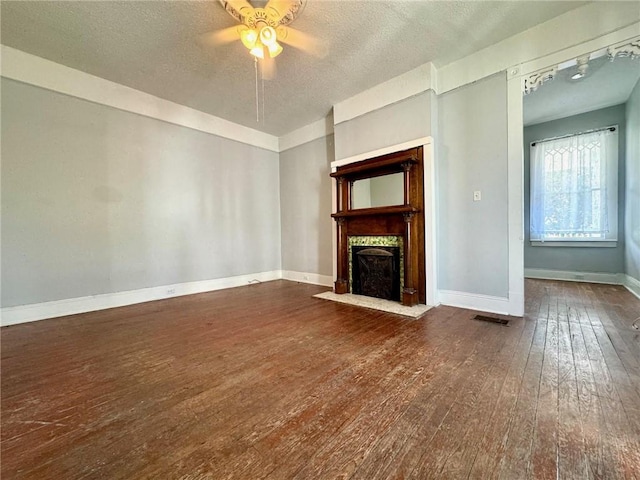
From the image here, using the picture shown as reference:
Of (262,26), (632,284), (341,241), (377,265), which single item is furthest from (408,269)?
(632,284)

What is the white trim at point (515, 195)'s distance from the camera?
2752mm

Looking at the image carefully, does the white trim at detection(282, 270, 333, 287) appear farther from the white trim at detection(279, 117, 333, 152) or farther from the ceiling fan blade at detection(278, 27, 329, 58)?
the ceiling fan blade at detection(278, 27, 329, 58)

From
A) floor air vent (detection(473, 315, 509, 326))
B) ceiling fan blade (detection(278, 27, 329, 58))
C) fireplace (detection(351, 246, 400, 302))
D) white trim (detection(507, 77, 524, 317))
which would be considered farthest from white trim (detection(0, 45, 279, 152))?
floor air vent (detection(473, 315, 509, 326))

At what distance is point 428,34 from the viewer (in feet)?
8.82

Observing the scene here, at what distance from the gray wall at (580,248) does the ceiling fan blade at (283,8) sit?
493cm

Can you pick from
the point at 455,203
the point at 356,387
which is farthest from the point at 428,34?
the point at 356,387

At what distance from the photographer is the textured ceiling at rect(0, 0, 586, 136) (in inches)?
93.0

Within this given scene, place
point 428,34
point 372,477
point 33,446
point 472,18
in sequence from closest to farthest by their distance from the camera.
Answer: point 372,477 < point 33,446 < point 472,18 < point 428,34

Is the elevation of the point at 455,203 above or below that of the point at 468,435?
above

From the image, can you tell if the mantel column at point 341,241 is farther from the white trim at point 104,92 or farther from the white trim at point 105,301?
the white trim at point 104,92

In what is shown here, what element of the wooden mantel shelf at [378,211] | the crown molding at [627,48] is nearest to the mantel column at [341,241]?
the wooden mantel shelf at [378,211]

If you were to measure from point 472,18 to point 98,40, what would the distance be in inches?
149

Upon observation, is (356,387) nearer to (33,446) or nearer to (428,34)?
(33,446)

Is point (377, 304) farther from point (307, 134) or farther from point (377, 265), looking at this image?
point (307, 134)
